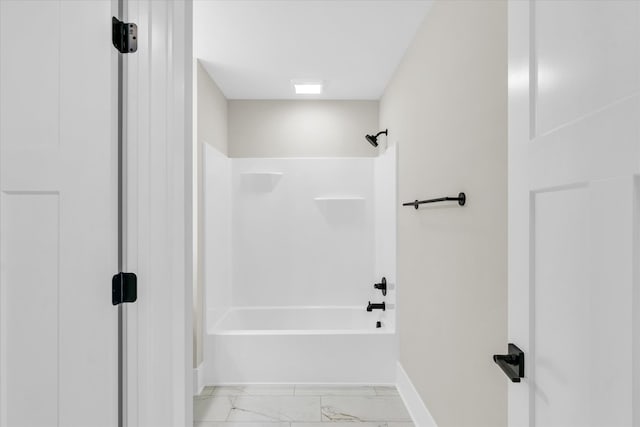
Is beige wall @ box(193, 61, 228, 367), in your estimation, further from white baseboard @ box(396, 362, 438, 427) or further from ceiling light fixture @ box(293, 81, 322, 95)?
white baseboard @ box(396, 362, 438, 427)

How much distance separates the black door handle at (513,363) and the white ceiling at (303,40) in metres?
2.01

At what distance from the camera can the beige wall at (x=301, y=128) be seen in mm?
4258

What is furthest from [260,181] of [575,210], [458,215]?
[575,210]

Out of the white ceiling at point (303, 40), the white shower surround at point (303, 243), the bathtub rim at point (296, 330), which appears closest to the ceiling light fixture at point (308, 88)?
the white ceiling at point (303, 40)

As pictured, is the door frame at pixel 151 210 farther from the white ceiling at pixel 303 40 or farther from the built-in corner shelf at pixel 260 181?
the built-in corner shelf at pixel 260 181

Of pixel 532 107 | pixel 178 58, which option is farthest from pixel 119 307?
pixel 532 107

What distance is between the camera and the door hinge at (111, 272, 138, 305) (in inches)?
46.6

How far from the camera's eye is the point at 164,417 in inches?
49.5

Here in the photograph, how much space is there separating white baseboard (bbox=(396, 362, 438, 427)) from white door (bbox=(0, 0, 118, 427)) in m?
1.80

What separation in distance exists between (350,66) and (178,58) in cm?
222

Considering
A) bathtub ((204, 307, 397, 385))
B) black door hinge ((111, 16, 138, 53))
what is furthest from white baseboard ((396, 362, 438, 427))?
black door hinge ((111, 16, 138, 53))

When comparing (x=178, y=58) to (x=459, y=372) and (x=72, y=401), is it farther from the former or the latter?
(x=459, y=372)

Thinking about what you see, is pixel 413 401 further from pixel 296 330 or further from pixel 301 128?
pixel 301 128

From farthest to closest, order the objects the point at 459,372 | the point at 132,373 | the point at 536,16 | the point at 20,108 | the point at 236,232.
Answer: the point at 236,232 → the point at 459,372 → the point at 132,373 → the point at 20,108 → the point at 536,16
